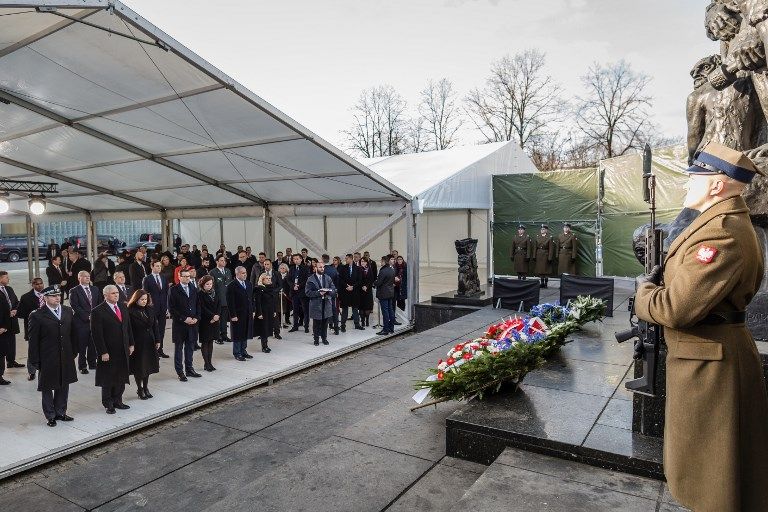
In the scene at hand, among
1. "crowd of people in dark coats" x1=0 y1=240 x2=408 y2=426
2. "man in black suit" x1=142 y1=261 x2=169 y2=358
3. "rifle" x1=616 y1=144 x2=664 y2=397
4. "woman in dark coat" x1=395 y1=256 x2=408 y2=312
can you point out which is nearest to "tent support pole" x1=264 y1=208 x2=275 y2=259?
"crowd of people in dark coats" x1=0 y1=240 x2=408 y2=426

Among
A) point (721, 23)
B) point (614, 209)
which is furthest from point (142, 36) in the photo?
point (614, 209)

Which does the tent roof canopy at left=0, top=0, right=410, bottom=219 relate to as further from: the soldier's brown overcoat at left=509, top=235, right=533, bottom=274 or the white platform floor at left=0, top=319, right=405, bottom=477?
the soldier's brown overcoat at left=509, top=235, right=533, bottom=274

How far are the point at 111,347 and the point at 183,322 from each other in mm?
1443

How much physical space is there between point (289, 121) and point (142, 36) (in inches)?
108

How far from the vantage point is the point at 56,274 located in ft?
Result: 42.4

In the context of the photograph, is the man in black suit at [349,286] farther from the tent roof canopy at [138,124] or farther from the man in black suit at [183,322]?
the man in black suit at [183,322]

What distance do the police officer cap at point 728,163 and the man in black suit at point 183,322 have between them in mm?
7396

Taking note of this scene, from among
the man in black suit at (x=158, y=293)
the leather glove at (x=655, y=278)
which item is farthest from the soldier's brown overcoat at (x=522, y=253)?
the leather glove at (x=655, y=278)

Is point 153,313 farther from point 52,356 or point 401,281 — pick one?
point 401,281

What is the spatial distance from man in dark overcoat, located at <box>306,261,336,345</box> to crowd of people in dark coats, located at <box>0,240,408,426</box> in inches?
0.8

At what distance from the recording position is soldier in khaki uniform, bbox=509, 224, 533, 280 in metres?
15.9

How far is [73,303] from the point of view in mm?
7719

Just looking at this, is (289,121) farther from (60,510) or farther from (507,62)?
(507,62)

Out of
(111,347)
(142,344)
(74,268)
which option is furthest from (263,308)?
(74,268)
